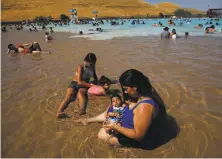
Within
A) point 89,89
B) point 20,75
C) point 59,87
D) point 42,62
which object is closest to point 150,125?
point 89,89

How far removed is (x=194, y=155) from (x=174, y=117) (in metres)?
1.28

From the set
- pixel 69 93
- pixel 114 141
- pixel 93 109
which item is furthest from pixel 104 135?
pixel 69 93

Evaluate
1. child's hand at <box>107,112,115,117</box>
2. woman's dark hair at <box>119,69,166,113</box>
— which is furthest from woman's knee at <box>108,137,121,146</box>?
woman's dark hair at <box>119,69,166,113</box>

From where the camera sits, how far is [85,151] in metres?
3.92

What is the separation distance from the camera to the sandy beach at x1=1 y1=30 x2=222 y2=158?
393cm

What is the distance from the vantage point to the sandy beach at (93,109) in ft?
12.9

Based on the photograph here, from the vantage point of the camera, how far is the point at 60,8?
319ft

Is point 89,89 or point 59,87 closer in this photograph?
point 89,89

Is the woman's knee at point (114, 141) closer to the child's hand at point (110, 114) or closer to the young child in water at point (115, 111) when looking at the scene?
the young child in water at point (115, 111)

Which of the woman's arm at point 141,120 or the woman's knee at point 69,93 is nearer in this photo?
the woman's arm at point 141,120

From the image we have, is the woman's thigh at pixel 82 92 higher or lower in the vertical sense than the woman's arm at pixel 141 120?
lower

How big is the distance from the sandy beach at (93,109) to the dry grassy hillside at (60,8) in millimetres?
75724

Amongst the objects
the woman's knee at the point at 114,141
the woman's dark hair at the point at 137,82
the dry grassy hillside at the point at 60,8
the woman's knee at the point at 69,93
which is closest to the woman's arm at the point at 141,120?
the woman's dark hair at the point at 137,82

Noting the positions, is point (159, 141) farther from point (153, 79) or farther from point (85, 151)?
point (153, 79)
